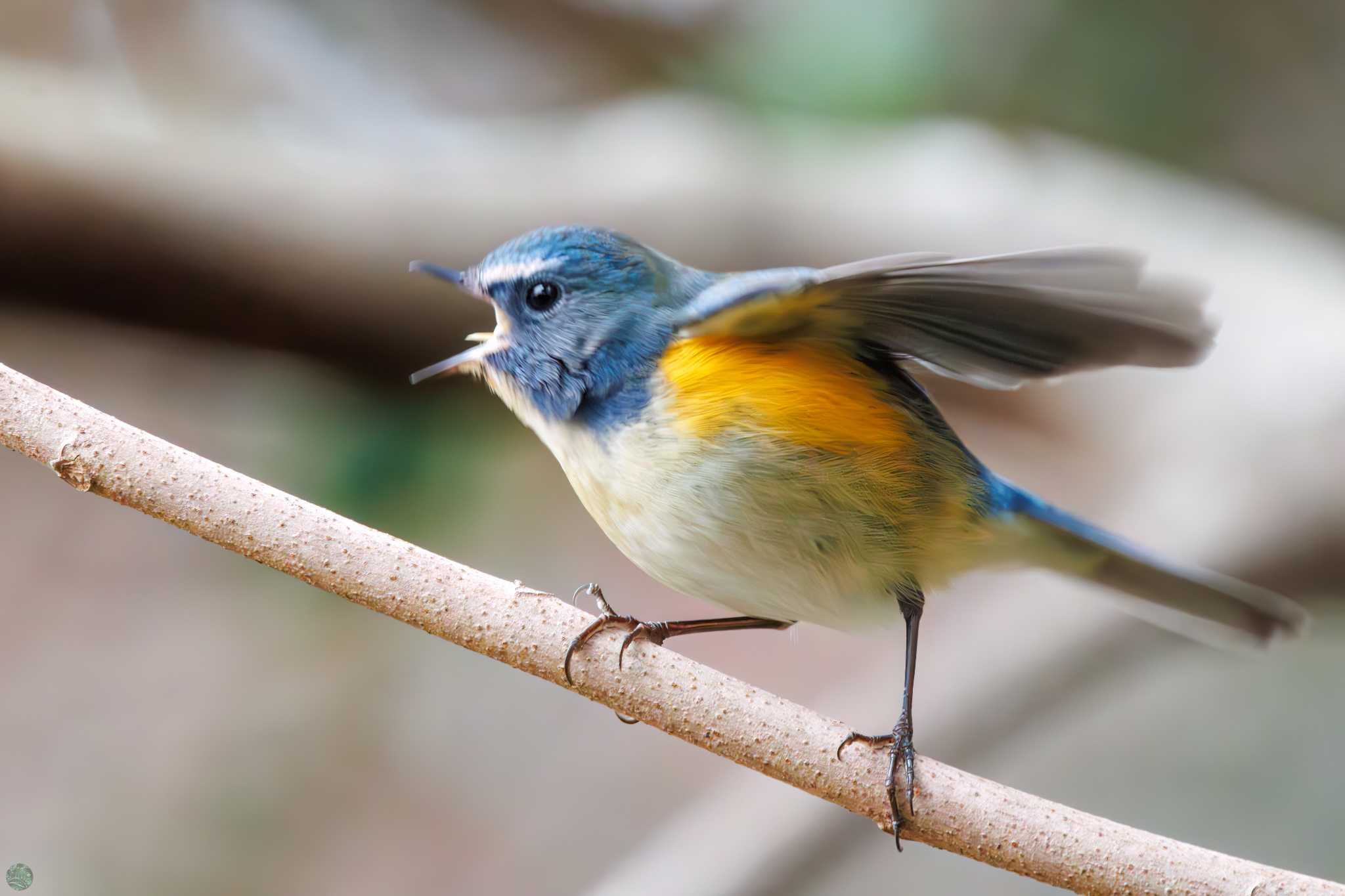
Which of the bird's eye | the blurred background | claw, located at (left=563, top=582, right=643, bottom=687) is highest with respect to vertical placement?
the bird's eye

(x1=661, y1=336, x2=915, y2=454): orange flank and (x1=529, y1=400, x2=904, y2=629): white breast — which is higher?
(x1=661, y1=336, x2=915, y2=454): orange flank

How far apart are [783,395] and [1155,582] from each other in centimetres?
66

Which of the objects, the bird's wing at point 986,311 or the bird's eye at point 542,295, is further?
the bird's eye at point 542,295

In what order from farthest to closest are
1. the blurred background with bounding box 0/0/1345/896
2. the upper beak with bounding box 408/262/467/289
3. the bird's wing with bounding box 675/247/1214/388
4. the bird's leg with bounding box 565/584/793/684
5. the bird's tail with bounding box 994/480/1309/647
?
the blurred background with bounding box 0/0/1345/896 → the bird's tail with bounding box 994/480/1309/647 → the upper beak with bounding box 408/262/467/289 → the bird's leg with bounding box 565/584/793/684 → the bird's wing with bounding box 675/247/1214/388

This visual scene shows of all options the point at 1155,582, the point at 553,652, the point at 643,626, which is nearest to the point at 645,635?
the point at 643,626

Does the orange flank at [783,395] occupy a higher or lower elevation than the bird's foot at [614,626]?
higher

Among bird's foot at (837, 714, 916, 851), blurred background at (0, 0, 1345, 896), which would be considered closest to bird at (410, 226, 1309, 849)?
bird's foot at (837, 714, 916, 851)

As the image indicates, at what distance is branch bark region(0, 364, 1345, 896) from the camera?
3.38ft

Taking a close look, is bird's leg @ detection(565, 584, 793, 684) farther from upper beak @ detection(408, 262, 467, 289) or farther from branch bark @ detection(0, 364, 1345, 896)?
upper beak @ detection(408, 262, 467, 289)

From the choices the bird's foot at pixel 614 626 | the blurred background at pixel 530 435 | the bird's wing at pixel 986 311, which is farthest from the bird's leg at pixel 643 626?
the blurred background at pixel 530 435

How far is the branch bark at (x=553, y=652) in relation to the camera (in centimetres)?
103

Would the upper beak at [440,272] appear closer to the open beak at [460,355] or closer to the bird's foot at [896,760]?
the open beak at [460,355]

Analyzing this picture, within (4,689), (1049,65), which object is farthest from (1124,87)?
(4,689)

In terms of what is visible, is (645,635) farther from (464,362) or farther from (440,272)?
(440,272)
